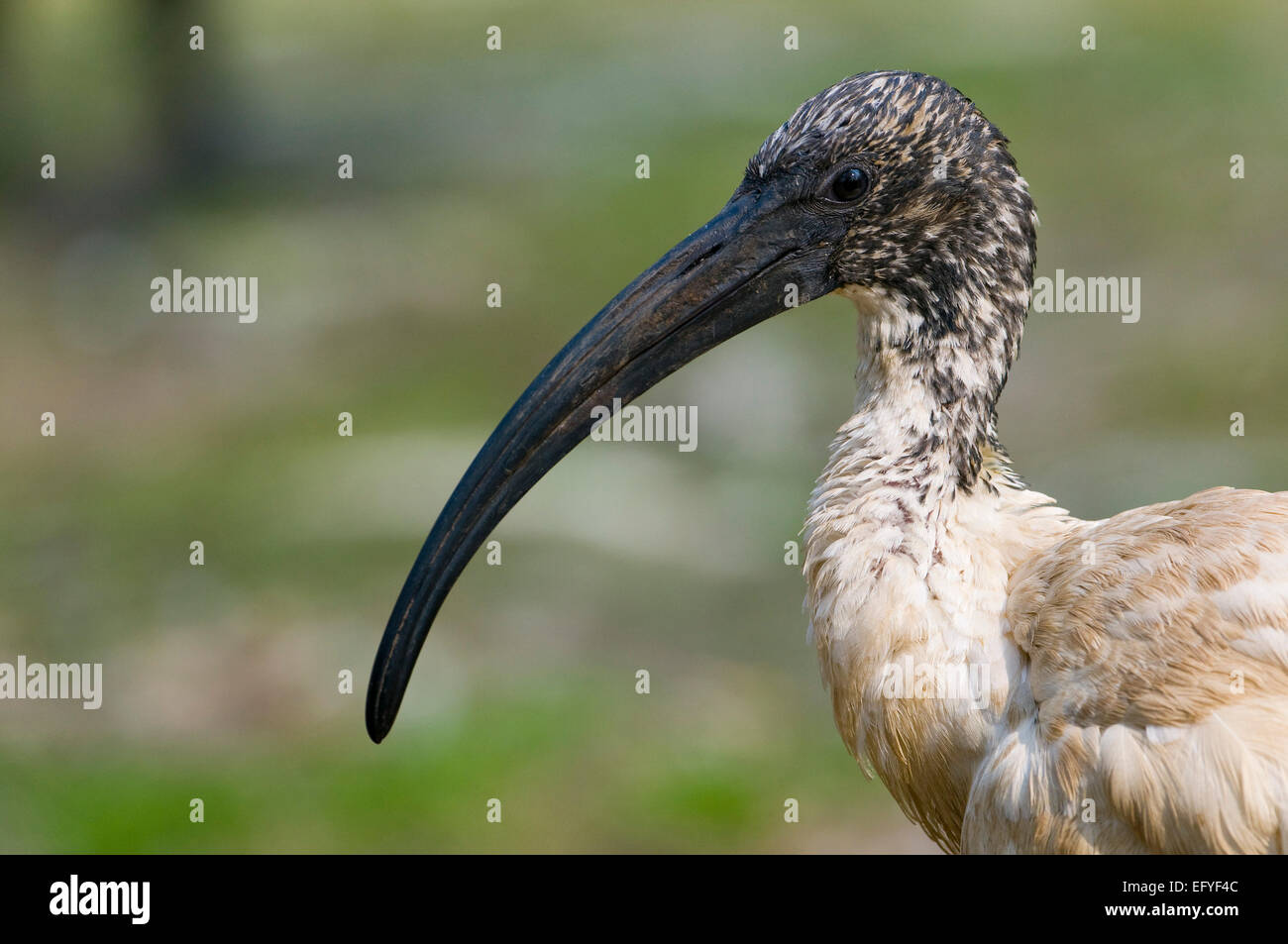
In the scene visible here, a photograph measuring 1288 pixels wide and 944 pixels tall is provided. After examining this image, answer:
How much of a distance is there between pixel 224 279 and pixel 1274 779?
1376 cm

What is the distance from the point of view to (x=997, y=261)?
4223mm

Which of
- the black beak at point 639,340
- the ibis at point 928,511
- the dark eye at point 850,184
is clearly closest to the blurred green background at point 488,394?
the ibis at point 928,511

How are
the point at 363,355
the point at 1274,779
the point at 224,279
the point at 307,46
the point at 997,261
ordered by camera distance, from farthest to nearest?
the point at 307,46, the point at 224,279, the point at 363,355, the point at 997,261, the point at 1274,779

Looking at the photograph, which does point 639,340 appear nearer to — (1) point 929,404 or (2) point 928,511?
(1) point 929,404

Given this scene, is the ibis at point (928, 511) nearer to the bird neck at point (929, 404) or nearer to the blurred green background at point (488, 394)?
the bird neck at point (929, 404)

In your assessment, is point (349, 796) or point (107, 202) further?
point (107, 202)

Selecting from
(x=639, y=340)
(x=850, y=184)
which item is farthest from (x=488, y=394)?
(x=850, y=184)

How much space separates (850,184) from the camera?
423cm

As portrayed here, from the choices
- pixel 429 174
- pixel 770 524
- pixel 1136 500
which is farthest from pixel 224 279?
pixel 1136 500

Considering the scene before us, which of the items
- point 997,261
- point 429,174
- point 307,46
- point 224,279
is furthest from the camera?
point 307,46

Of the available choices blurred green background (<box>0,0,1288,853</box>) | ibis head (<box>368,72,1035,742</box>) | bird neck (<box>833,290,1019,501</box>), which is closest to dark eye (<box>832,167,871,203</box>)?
ibis head (<box>368,72,1035,742</box>)

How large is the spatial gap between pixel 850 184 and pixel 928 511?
960mm

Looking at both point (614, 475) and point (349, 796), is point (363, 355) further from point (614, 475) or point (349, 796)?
point (349, 796)

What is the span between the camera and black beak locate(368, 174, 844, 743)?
14.0ft
